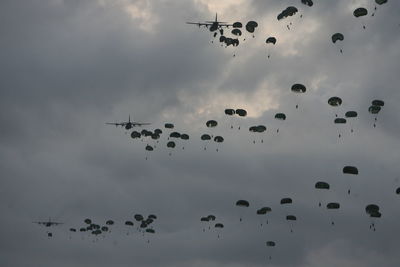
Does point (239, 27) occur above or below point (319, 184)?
above

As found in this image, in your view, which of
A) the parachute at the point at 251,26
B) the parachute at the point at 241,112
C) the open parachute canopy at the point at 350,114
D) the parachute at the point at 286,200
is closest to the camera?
the open parachute canopy at the point at 350,114

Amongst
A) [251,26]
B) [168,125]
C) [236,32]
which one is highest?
[236,32]

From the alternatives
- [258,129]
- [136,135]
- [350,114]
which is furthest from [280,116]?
[136,135]

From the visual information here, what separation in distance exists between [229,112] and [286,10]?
27114 mm

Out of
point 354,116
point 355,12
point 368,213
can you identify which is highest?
point 355,12

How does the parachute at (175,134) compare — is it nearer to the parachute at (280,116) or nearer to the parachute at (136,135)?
the parachute at (136,135)

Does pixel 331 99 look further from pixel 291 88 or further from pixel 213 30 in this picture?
pixel 213 30

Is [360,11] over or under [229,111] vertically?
over

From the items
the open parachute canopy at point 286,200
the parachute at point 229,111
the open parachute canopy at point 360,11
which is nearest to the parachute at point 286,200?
the open parachute canopy at point 286,200

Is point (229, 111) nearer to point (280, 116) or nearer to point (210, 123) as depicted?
point (210, 123)

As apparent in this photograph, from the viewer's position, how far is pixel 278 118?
500 feet

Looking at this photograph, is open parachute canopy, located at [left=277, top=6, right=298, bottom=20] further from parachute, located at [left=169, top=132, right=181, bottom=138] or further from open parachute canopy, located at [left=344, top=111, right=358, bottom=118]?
parachute, located at [left=169, top=132, right=181, bottom=138]

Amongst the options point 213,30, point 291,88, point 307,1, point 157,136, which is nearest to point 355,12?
point 307,1

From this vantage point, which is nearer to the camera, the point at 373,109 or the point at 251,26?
the point at 251,26
